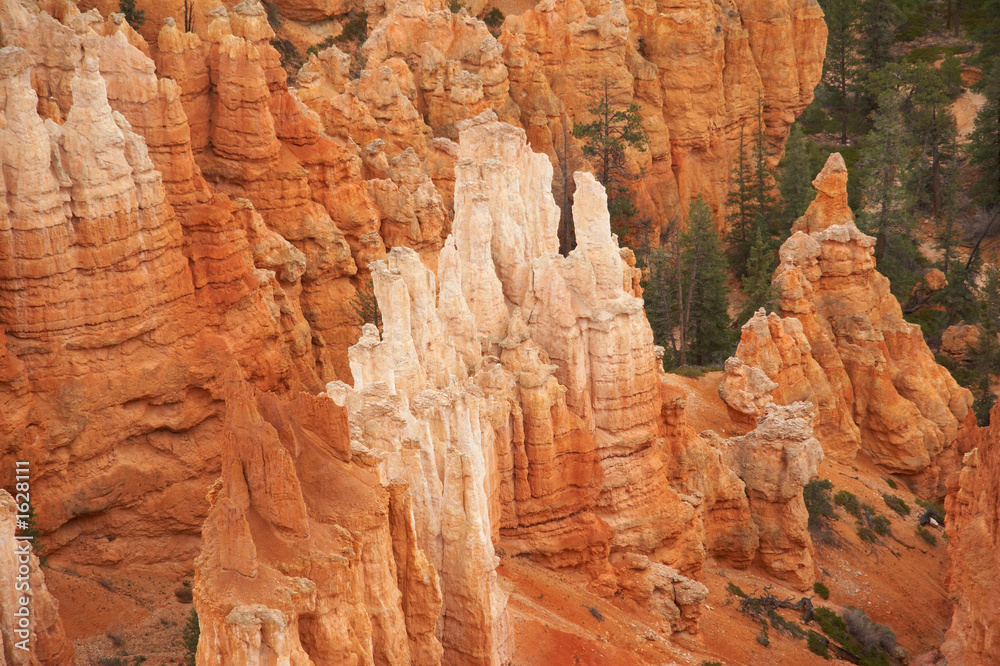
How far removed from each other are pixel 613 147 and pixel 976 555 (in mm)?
32182

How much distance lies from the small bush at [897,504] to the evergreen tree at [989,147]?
2356 centimetres

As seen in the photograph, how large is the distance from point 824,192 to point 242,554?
37.7m

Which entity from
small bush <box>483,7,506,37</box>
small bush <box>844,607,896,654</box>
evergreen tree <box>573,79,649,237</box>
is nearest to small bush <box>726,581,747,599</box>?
small bush <box>844,607,896,654</box>

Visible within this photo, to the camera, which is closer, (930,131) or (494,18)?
(930,131)

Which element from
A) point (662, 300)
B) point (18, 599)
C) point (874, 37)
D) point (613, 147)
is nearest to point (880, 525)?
point (662, 300)

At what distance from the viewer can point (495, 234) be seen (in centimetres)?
2831

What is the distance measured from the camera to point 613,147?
53.5m

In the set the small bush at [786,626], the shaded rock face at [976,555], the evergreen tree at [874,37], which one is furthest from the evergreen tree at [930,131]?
the small bush at [786,626]

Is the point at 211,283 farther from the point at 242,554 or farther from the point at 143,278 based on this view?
the point at 242,554

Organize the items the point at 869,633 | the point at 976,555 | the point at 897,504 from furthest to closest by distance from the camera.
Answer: the point at 897,504 → the point at 869,633 → the point at 976,555

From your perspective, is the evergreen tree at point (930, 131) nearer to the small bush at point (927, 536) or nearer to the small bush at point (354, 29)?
the small bush at point (927, 536)

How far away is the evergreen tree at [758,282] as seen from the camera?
1740 inches

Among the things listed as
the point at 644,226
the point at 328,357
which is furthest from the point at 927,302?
the point at 328,357

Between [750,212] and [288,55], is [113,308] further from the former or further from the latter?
[750,212]
